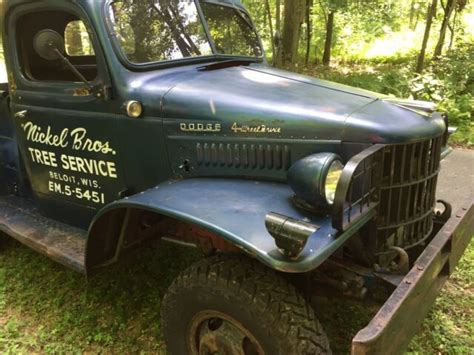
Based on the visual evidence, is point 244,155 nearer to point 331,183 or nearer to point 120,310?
point 331,183

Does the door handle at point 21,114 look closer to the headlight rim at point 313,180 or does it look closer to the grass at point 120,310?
the grass at point 120,310

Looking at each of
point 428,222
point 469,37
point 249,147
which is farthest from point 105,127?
point 469,37

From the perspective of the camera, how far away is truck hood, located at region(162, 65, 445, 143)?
226 cm

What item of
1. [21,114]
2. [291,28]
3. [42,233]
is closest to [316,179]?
[42,233]

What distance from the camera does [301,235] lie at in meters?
1.71

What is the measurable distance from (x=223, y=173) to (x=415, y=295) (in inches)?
46.1

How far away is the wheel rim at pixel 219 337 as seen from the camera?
7.15 ft

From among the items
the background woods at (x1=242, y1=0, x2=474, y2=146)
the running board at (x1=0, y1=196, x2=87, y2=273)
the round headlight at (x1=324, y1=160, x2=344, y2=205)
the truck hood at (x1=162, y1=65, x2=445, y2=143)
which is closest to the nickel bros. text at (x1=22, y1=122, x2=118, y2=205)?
the running board at (x1=0, y1=196, x2=87, y2=273)

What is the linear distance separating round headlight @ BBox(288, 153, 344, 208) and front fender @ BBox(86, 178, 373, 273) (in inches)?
4.0

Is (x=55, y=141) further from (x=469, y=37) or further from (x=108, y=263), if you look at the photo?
(x=469, y=37)

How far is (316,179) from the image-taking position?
79.2 inches

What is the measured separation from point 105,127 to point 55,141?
21.0 inches

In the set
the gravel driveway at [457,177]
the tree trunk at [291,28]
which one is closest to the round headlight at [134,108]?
the gravel driveway at [457,177]

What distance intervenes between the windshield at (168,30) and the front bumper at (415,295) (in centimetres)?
194
